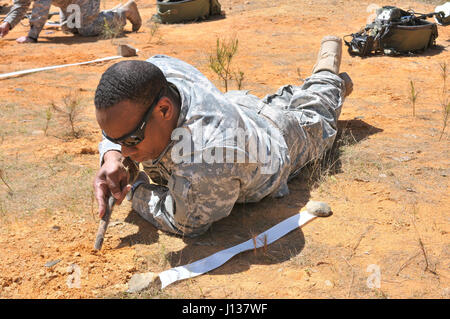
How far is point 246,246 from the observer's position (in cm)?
244

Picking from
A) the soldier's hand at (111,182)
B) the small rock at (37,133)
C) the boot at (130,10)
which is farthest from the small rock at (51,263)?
the boot at (130,10)

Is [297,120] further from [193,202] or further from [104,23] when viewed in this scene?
[104,23]

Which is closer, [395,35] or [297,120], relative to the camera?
[297,120]

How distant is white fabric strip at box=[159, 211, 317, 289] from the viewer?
7.24 ft

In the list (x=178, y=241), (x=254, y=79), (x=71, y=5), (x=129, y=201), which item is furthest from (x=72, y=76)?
(x=178, y=241)

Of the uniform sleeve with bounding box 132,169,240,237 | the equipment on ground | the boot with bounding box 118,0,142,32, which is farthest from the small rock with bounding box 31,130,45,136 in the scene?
the boot with bounding box 118,0,142,32

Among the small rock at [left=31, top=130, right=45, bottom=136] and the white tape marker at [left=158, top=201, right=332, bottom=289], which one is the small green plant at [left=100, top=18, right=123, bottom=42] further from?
the white tape marker at [left=158, top=201, right=332, bottom=289]

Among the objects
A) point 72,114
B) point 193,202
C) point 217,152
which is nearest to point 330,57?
point 217,152

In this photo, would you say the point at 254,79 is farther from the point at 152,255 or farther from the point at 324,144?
the point at 152,255

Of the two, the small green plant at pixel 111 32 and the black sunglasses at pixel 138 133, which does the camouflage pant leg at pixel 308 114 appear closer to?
the black sunglasses at pixel 138 133

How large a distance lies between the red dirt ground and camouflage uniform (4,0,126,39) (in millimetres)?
2894

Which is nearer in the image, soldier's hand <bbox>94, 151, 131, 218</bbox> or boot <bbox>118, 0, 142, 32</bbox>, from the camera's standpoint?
soldier's hand <bbox>94, 151, 131, 218</bbox>

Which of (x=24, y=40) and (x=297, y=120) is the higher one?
(x=297, y=120)

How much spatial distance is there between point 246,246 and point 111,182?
77 centimetres
